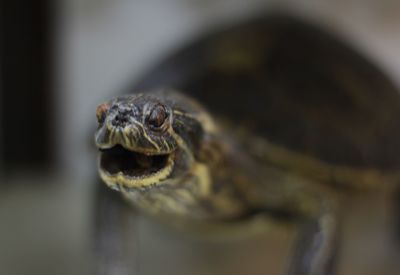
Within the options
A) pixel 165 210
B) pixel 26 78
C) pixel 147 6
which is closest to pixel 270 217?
pixel 165 210

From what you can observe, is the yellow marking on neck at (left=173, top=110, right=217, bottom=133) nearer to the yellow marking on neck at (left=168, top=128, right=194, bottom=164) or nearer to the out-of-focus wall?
the yellow marking on neck at (left=168, top=128, right=194, bottom=164)

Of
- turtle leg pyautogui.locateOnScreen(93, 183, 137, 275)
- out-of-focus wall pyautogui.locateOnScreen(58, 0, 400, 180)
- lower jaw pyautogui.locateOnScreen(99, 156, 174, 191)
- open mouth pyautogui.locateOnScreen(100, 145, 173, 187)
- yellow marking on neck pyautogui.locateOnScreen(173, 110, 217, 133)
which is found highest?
out-of-focus wall pyautogui.locateOnScreen(58, 0, 400, 180)

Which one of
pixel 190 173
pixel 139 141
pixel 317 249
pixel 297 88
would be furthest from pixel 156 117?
pixel 297 88

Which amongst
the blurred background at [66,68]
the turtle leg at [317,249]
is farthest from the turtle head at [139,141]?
the blurred background at [66,68]

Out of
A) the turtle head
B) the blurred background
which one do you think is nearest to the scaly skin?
the turtle head

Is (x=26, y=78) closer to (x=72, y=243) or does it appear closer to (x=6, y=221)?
(x=6, y=221)
